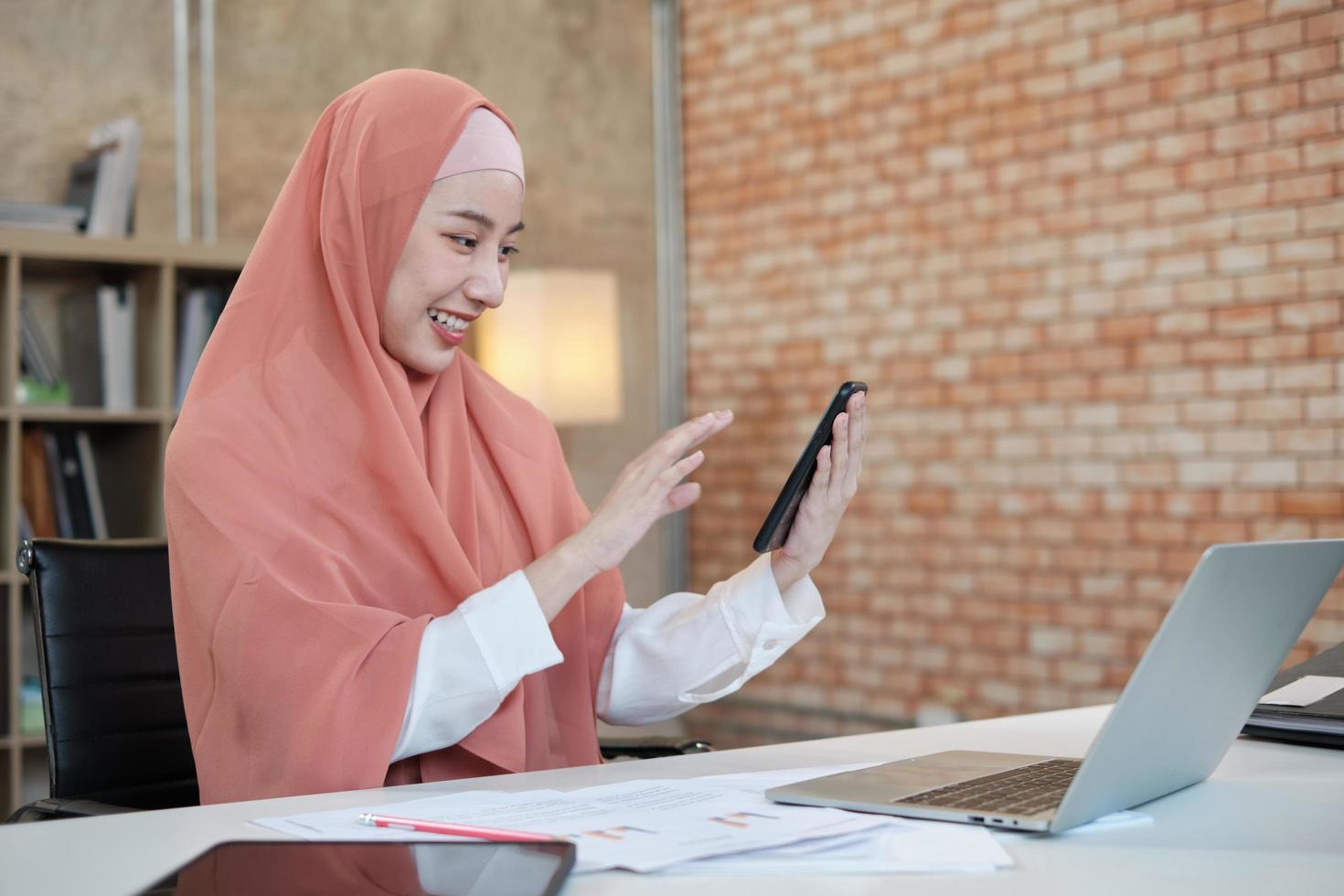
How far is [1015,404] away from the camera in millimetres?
4043

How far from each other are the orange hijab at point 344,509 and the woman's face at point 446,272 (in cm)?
3

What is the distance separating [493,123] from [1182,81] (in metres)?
2.38

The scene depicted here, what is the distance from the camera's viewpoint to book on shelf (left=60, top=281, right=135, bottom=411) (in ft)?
12.1

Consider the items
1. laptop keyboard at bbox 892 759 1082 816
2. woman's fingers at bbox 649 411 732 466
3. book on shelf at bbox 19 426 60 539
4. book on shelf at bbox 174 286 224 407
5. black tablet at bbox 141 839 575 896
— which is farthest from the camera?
book on shelf at bbox 174 286 224 407

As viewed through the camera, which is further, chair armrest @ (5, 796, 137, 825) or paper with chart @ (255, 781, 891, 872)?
chair armrest @ (5, 796, 137, 825)

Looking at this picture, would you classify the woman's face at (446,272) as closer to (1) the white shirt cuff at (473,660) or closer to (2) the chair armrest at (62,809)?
(1) the white shirt cuff at (473,660)

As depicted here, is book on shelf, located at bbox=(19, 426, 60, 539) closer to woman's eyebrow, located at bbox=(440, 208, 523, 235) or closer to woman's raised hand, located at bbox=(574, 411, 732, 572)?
woman's eyebrow, located at bbox=(440, 208, 523, 235)

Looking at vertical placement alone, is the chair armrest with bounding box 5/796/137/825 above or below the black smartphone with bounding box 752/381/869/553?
below

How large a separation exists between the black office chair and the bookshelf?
1.63m

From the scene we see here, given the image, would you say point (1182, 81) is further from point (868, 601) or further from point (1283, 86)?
point (868, 601)

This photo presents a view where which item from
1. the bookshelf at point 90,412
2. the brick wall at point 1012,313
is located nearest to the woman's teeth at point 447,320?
the bookshelf at point 90,412

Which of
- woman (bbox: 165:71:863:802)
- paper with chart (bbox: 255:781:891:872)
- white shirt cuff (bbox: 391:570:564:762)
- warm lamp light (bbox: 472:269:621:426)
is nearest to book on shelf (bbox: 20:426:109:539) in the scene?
A: warm lamp light (bbox: 472:269:621:426)

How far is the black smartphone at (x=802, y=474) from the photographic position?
1.56 metres

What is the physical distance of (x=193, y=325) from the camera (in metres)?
3.77
